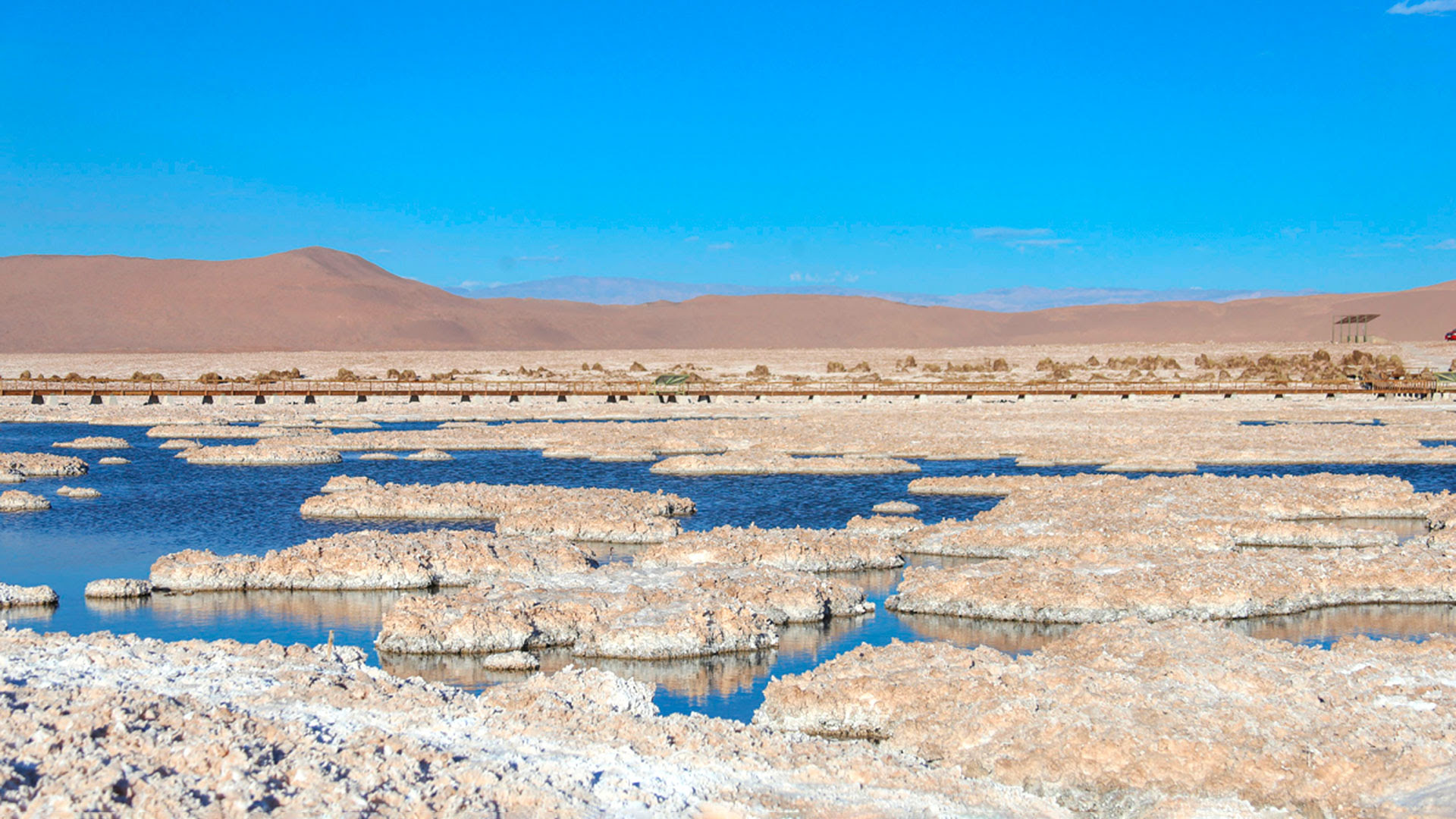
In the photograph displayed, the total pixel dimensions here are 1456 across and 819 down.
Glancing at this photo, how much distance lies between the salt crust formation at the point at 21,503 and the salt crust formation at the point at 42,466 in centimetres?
541

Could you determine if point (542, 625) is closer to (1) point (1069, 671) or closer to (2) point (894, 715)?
(2) point (894, 715)

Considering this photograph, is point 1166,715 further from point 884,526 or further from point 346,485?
point 346,485

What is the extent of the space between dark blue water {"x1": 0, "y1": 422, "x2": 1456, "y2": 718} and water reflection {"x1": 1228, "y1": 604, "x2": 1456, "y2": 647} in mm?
2852

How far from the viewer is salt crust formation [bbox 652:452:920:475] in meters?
32.0

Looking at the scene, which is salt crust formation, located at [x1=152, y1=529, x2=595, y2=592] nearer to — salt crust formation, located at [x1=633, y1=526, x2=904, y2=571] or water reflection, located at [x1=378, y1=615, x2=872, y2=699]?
salt crust formation, located at [x1=633, y1=526, x2=904, y2=571]

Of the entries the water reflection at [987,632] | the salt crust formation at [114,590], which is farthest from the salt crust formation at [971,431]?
the salt crust formation at [114,590]

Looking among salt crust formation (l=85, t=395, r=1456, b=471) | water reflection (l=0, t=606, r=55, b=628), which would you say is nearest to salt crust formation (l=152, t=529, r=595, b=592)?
water reflection (l=0, t=606, r=55, b=628)

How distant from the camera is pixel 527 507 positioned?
78.4 feet

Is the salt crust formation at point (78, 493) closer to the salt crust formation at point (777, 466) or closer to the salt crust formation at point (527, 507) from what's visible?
the salt crust formation at point (527, 507)

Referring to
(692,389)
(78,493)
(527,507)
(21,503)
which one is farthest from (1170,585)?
(692,389)

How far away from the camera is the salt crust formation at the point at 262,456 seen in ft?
114

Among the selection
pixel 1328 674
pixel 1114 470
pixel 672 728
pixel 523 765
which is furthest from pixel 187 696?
pixel 1114 470

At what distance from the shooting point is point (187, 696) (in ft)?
33.7

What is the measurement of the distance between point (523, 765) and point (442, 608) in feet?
21.1
